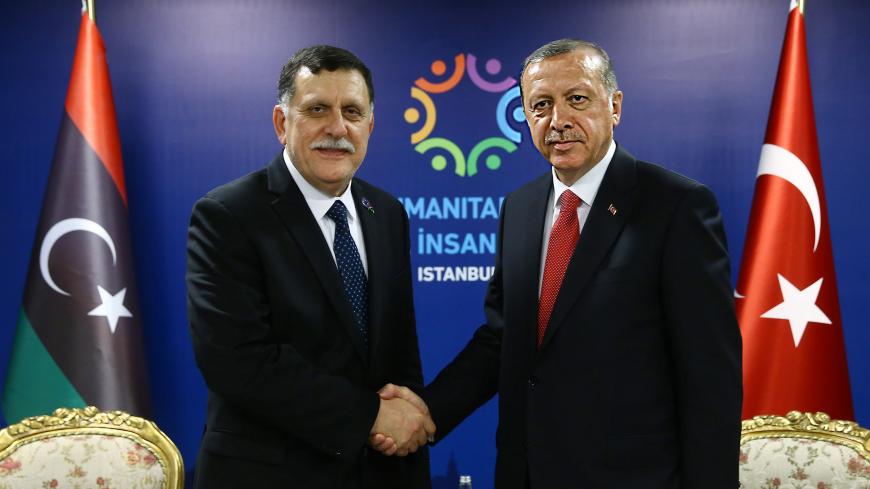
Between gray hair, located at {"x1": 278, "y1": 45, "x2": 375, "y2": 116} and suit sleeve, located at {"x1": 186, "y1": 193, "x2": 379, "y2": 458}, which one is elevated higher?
gray hair, located at {"x1": 278, "y1": 45, "x2": 375, "y2": 116}

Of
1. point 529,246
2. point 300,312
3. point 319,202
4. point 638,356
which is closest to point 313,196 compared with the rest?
point 319,202

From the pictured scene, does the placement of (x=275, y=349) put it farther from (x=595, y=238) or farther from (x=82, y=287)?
(x=82, y=287)

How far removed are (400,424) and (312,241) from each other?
565 millimetres

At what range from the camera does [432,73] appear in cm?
380

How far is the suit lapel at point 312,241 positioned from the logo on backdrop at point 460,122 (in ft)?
5.73

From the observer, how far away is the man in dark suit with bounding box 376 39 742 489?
181 cm

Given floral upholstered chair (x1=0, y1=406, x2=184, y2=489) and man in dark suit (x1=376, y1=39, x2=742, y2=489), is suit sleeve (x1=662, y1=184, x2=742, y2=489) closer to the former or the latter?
man in dark suit (x1=376, y1=39, x2=742, y2=489)

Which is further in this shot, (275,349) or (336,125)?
(336,125)

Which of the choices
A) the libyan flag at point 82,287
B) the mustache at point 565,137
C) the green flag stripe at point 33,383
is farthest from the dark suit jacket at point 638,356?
the green flag stripe at point 33,383

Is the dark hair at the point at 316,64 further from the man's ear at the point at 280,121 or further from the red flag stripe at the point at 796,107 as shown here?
the red flag stripe at the point at 796,107

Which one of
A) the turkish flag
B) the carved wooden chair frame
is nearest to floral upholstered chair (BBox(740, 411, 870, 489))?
the carved wooden chair frame

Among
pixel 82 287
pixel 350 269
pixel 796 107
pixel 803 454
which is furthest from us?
pixel 796 107

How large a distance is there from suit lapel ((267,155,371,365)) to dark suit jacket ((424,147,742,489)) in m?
0.46

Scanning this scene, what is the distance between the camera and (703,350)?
5.90 ft
